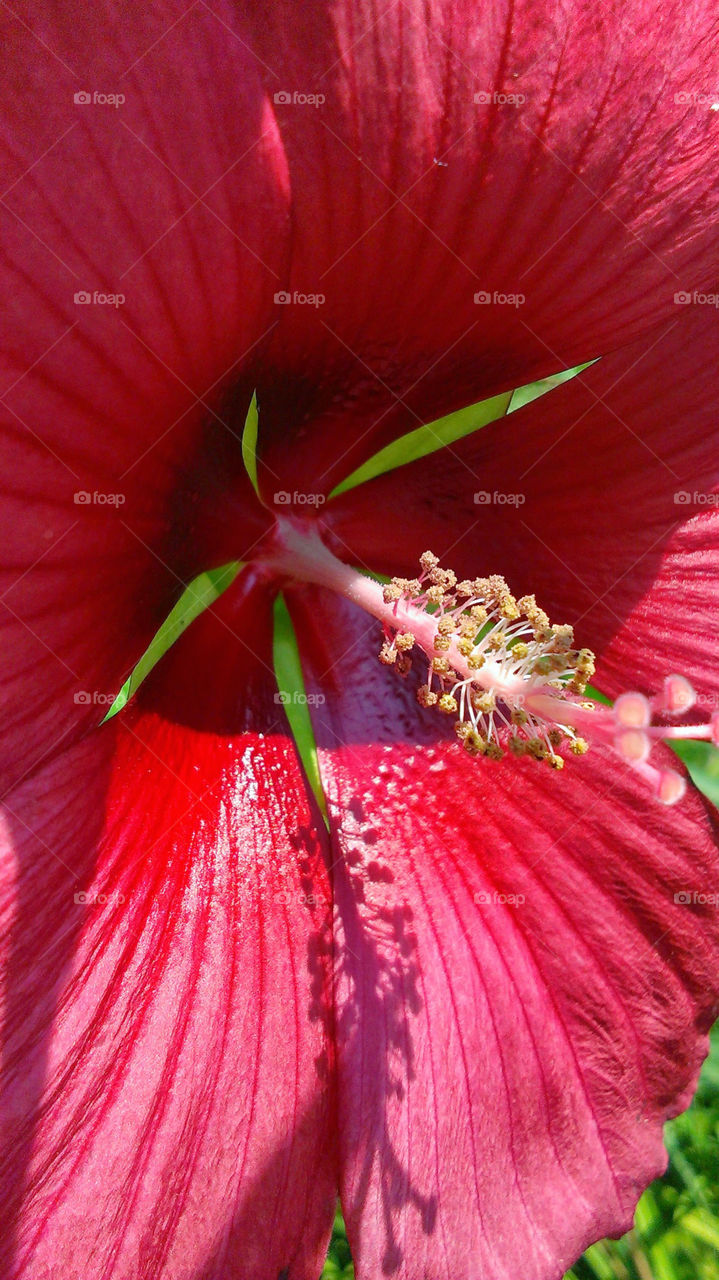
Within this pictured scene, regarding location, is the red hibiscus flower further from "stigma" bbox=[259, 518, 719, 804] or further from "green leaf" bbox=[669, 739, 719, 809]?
"green leaf" bbox=[669, 739, 719, 809]

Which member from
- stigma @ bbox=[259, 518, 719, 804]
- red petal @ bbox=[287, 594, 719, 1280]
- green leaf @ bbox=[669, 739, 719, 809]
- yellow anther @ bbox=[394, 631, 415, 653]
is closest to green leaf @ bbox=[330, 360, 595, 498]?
stigma @ bbox=[259, 518, 719, 804]

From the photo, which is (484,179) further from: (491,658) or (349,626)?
(349,626)

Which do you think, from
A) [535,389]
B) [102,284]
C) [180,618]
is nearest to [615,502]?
[535,389]

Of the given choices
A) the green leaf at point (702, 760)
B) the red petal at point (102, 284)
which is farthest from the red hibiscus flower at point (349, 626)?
the green leaf at point (702, 760)

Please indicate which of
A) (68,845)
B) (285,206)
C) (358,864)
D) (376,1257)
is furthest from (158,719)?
(376,1257)

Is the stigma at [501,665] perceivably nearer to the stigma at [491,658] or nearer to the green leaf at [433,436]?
the stigma at [491,658]

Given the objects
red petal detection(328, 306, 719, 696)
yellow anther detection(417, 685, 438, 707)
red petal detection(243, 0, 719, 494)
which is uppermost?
red petal detection(243, 0, 719, 494)

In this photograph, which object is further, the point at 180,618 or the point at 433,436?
the point at 433,436
